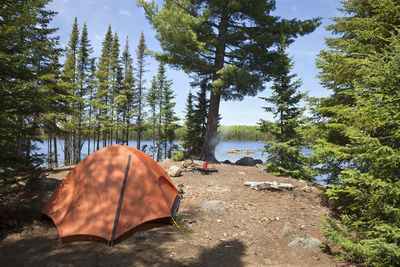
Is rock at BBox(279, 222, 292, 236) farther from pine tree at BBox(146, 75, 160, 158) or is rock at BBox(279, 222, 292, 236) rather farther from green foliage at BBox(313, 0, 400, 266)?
pine tree at BBox(146, 75, 160, 158)

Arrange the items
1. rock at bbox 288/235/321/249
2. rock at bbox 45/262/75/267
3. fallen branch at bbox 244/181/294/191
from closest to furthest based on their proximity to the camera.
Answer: rock at bbox 45/262/75/267 < rock at bbox 288/235/321/249 < fallen branch at bbox 244/181/294/191

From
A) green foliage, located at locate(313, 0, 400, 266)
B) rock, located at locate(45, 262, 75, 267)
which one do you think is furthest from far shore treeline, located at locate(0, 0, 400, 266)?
rock, located at locate(45, 262, 75, 267)

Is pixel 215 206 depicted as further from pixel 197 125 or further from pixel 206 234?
pixel 197 125

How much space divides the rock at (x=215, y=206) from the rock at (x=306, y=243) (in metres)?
2.11

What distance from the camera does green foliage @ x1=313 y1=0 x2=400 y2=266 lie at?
377 cm

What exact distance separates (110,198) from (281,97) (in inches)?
376

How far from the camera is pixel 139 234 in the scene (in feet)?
15.4

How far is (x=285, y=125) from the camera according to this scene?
35.4 feet

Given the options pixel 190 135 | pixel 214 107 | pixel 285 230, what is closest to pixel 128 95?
pixel 190 135

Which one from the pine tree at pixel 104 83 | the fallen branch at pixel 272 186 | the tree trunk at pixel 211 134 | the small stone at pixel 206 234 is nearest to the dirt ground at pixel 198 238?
the small stone at pixel 206 234

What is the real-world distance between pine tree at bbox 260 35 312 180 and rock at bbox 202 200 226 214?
532 centimetres

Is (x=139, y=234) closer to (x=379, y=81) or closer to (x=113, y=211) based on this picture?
(x=113, y=211)

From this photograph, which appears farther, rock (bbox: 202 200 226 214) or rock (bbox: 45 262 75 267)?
rock (bbox: 202 200 226 214)

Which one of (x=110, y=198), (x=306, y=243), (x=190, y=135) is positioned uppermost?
(x=190, y=135)
